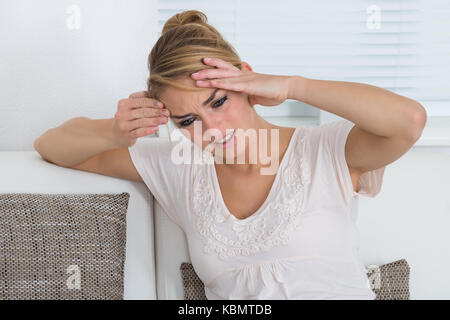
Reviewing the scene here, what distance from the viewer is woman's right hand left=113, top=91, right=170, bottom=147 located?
4.12 feet

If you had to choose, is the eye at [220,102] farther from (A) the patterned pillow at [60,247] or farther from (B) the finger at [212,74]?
(A) the patterned pillow at [60,247]

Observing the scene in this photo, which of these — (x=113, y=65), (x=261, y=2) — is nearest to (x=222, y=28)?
(x=261, y=2)

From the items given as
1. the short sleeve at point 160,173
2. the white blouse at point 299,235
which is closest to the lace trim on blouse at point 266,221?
the white blouse at point 299,235

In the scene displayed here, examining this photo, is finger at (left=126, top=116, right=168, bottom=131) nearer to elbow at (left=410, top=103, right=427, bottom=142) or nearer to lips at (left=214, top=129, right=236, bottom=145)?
lips at (left=214, top=129, right=236, bottom=145)

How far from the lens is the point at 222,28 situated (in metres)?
1.91

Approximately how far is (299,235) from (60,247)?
582 millimetres

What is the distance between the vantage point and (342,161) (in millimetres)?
1208

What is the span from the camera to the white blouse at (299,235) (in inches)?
48.2

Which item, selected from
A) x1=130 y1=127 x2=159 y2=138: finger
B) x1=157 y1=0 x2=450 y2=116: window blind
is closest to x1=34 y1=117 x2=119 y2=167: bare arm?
x1=130 y1=127 x2=159 y2=138: finger

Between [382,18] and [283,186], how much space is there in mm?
996

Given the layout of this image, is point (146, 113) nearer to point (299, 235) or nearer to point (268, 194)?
point (268, 194)

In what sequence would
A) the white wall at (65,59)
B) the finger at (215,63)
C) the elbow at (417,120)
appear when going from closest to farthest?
the elbow at (417,120) → the finger at (215,63) → the white wall at (65,59)

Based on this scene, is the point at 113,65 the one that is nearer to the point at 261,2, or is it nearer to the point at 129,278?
the point at 261,2
